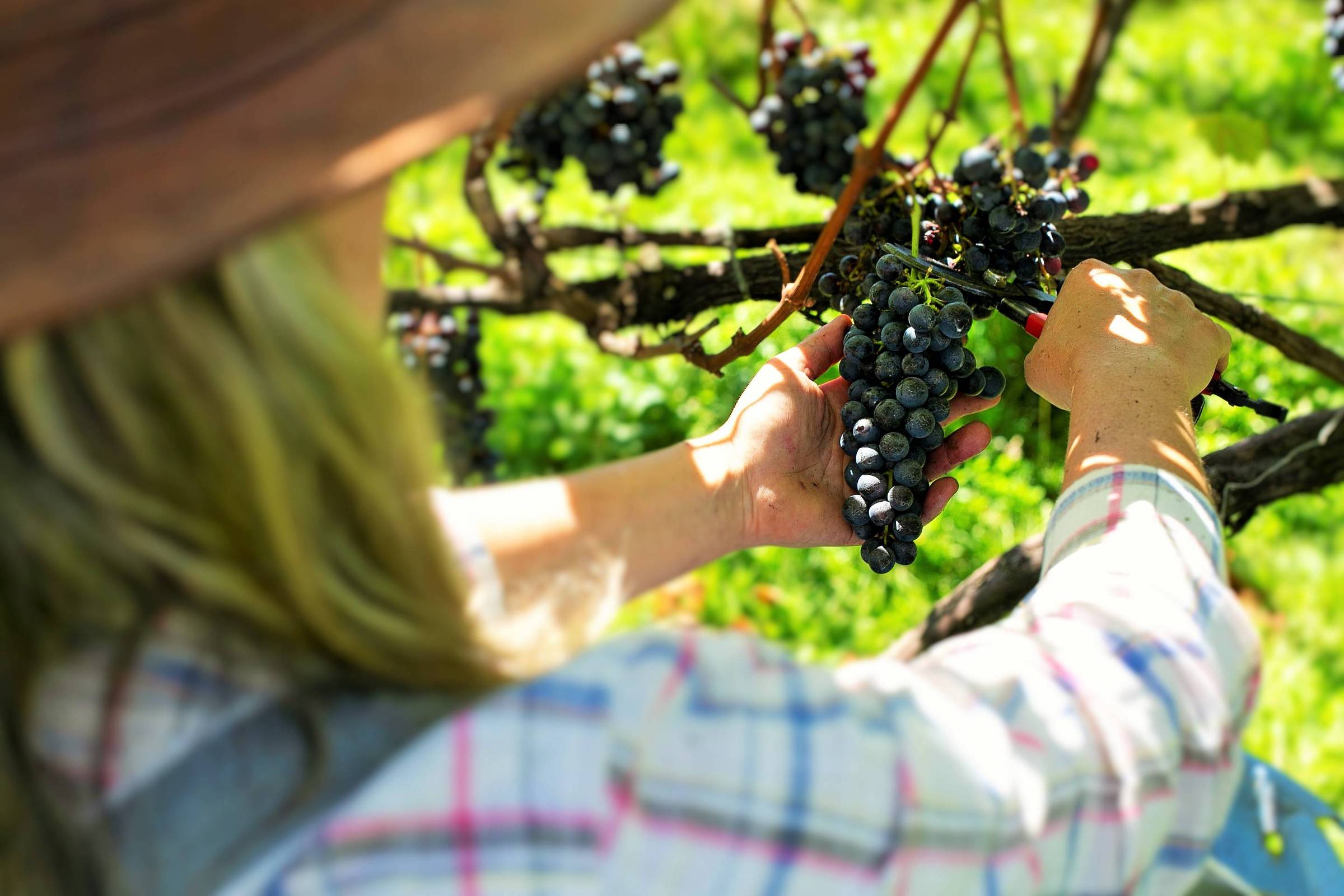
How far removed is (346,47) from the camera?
680 millimetres

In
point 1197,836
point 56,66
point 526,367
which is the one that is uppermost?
point 56,66

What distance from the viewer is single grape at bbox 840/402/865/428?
1382 mm

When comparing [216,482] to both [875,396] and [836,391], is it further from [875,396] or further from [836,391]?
[836,391]

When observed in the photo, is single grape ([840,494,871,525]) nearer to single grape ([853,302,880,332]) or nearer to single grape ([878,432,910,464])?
single grape ([878,432,910,464])

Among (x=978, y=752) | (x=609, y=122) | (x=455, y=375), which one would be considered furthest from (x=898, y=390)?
(x=455, y=375)

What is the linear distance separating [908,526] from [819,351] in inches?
10.9

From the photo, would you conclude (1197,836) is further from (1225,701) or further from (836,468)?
(836,468)

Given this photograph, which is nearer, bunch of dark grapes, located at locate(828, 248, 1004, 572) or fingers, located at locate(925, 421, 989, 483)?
bunch of dark grapes, located at locate(828, 248, 1004, 572)

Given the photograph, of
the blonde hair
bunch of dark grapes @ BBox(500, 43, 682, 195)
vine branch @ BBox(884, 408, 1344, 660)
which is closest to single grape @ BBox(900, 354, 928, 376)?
vine branch @ BBox(884, 408, 1344, 660)

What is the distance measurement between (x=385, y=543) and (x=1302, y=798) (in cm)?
99

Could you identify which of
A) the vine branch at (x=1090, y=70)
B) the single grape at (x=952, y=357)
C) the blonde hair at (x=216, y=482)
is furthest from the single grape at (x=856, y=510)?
the vine branch at (x=1090, y=70)

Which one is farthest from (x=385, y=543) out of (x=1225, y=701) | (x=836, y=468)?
(x=836, y=468)

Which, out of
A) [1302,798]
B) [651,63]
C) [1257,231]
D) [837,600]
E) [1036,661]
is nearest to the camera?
[1036,661]

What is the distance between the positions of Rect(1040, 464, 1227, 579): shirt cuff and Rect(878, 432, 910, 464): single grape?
0.77 feet
